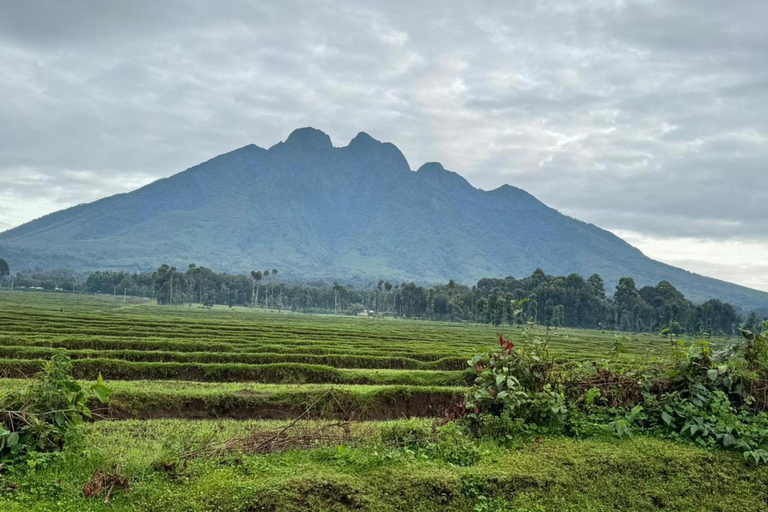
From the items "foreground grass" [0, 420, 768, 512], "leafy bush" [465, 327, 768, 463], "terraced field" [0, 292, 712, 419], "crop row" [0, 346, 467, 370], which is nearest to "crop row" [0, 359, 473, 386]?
"terraced field" [0, 292, 712, 419]

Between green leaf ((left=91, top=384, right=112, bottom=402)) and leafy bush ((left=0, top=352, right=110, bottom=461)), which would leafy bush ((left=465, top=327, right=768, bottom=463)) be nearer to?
green leaf ((left=91, top=384, right=112, bottom=402))

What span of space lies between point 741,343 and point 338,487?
7.35m

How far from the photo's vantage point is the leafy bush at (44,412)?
675 centimetres

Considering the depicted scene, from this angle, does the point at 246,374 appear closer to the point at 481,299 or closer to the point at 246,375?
the point at 246,375

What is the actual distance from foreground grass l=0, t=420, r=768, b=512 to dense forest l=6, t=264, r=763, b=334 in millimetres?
77664

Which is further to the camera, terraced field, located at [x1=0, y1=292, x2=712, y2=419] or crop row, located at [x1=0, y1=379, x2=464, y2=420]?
terraced field, located at [x1=0, y1=292, x2=712, y2=419]

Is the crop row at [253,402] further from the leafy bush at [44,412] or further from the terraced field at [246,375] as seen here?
the leafy bush at [44,412]

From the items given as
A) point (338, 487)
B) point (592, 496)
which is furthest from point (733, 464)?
point (338, 487)

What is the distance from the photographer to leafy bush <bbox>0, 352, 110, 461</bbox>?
675cm

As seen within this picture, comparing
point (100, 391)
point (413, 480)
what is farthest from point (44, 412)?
point (413, 480)

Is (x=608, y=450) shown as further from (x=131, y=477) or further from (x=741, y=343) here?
(x=131, y=477)

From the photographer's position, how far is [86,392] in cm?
745

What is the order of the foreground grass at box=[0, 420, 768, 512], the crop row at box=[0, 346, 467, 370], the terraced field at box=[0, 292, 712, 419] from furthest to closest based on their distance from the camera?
the crop row at box=[0, 346, 467, 370], the terraced field at box=[0, 292, 712, 419], the foreground grass at box=[0, 420, 768, 512]

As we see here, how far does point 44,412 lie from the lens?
7.06m
